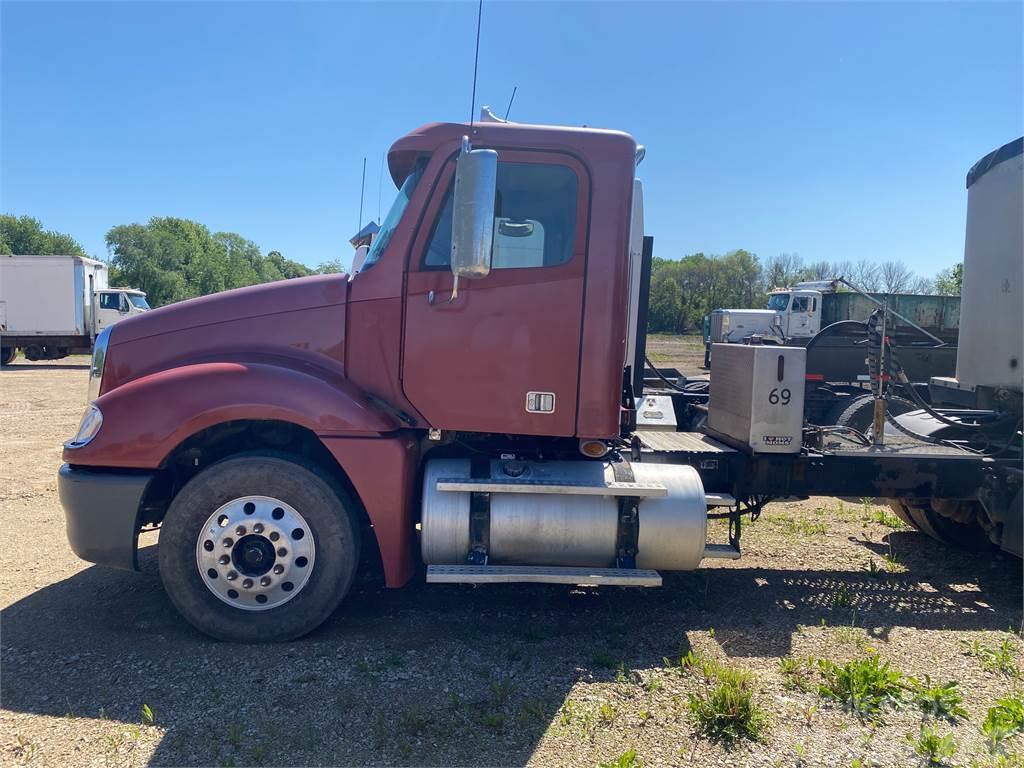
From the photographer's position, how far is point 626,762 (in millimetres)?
2754

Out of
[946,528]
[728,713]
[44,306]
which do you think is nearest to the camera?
[728,713]

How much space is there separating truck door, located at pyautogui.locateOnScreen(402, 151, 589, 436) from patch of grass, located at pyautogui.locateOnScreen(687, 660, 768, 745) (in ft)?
5.04

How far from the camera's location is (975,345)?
5.50 metres

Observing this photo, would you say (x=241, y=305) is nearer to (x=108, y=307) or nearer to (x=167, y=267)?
(x=108, y=307)

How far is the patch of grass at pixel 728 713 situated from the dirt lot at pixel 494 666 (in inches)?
1.8

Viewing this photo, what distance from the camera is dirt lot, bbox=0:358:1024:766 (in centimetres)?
291

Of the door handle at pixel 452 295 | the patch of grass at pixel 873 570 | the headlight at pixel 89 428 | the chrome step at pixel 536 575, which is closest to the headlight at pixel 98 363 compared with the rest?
the headlight at pixel 89 428

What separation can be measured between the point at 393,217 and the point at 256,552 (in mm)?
2099

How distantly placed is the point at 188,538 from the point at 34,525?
3.15 metres

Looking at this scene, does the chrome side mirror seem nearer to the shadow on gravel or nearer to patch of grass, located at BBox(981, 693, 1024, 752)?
the shadow on gravel

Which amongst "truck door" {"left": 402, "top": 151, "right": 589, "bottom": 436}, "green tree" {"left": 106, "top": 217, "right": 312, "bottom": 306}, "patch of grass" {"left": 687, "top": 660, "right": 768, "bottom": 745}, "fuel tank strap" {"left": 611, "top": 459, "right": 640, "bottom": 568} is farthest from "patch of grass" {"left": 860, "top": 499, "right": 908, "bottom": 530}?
"green tree" {"left": 106, "top": 217, "right": 312, "bottom": 306}

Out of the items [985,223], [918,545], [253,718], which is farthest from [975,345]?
[253,718]

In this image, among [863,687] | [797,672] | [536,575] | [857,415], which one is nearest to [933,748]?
[863,687]

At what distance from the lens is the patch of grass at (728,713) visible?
3025mm
